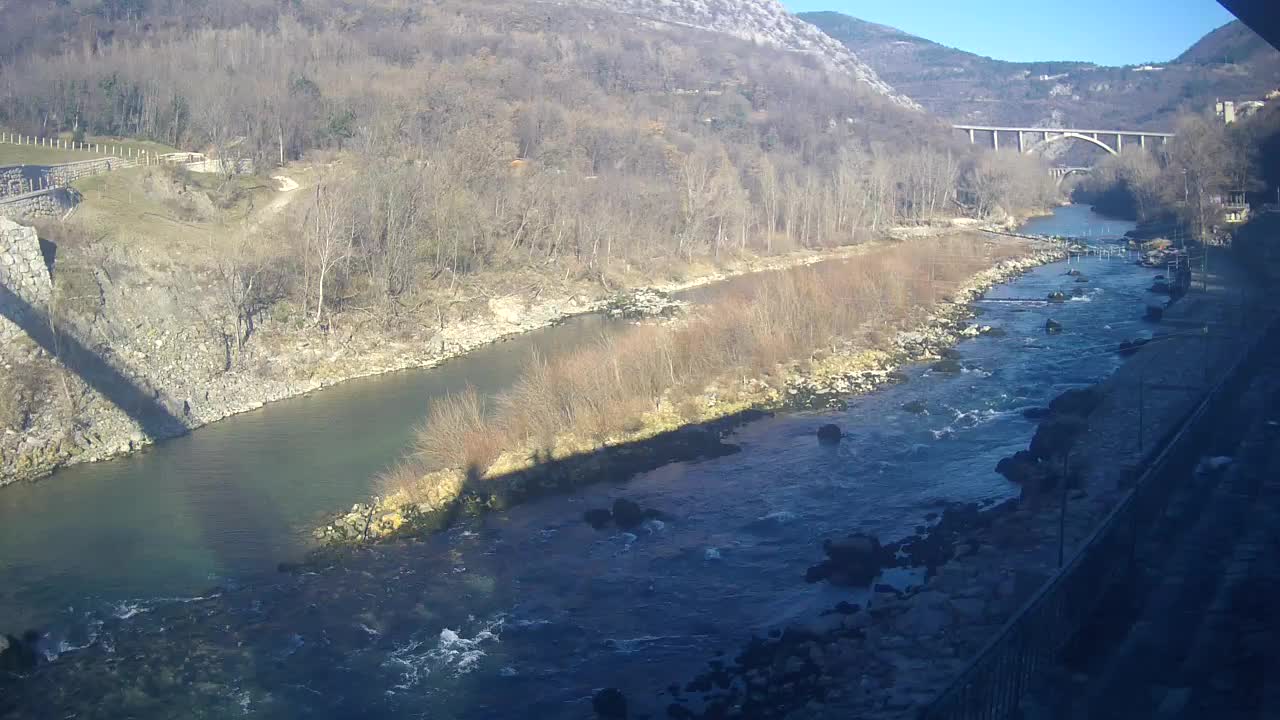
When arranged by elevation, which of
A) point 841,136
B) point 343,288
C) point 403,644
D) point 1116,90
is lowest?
point 403,644

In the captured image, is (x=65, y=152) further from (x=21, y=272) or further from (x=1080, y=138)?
(x=1080, y=138)

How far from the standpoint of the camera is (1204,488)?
8453 mm

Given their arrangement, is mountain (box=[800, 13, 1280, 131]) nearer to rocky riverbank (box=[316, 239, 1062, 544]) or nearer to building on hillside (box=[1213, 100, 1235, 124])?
building on hillside (box=[1213, 100, 1235, 124])

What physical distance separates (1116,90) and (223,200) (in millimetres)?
80651

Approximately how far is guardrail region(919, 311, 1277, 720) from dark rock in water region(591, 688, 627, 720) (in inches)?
109

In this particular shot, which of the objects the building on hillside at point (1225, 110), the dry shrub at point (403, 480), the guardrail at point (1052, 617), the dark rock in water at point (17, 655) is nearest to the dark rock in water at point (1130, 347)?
the guardrail at point (1052, 617)

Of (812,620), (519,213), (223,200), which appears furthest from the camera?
(519,213)

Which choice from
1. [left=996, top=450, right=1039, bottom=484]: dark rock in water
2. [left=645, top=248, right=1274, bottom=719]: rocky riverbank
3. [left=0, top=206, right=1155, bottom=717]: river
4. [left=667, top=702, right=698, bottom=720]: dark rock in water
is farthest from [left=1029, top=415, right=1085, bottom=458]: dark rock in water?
[left=667, top=702, right=698, bottom=720]: dark rock in water

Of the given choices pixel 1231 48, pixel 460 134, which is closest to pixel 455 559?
pixel 460 134

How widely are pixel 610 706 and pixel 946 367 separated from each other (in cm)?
1200

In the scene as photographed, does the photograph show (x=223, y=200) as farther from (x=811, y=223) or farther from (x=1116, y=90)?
(x=1116, y=90)

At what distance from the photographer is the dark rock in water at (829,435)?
1289 centimetres

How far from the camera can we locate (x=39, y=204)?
18328mm

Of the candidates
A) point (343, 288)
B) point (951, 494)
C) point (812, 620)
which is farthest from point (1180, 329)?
point (343, 288)
